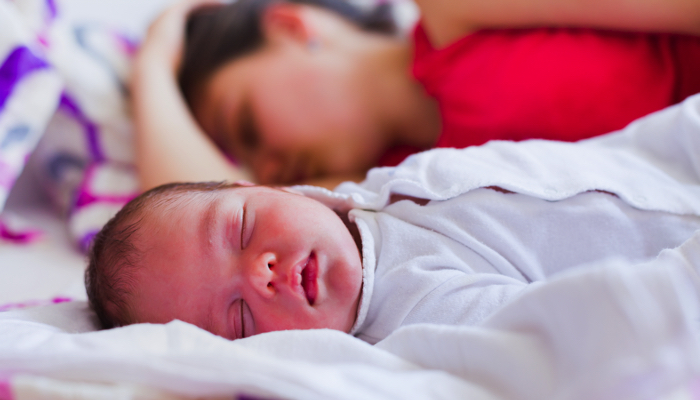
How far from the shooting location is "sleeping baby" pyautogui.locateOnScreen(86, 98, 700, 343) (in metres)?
0.69

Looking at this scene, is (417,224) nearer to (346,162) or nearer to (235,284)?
(235,284)

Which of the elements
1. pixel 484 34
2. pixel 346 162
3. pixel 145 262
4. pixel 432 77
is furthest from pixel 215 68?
pixel 145 262

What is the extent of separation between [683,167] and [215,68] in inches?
47.1

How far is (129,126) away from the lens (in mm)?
1320

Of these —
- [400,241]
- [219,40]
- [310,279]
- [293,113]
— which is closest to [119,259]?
[310,279]

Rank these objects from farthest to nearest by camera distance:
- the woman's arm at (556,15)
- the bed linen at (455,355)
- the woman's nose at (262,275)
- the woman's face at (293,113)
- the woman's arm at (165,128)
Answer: the woman's face at (293,113), the woman's arm at (165,128), the woman's arm at (556,15), the woman's nose at (262,275), the bed linen at (455,355)

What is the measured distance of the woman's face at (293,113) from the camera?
1356mm

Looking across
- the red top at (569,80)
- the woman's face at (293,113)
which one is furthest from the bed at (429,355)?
the woman's face at (293,113)

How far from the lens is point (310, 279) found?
2.32ft

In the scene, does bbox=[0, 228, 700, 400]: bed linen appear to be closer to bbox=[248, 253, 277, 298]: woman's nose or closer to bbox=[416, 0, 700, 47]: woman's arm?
bbox=[248, 253, 277, 298]: woman's nose

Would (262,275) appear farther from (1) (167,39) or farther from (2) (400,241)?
(1) (167,39)

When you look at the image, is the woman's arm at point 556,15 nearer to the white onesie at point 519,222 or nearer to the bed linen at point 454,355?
the white onesie at point 519,222

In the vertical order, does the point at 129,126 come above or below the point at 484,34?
below

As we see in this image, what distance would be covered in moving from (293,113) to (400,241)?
0.68 m
